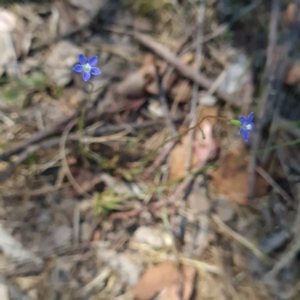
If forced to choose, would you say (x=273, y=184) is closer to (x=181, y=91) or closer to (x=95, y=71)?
(x=181, y=91)

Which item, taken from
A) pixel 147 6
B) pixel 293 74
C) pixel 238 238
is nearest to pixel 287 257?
pixel 238 238

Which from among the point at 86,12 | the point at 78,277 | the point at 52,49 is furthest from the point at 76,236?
the point at 86,12

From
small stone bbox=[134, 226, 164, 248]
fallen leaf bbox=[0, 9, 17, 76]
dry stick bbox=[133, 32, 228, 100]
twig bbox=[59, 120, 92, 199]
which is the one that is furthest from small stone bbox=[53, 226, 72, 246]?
dry stick bbox=[133, 32, 228, 100]

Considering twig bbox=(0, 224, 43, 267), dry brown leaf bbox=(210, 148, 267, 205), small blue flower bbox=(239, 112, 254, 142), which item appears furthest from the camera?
dry brown leaf bbox=(210, 148, 267, 205)

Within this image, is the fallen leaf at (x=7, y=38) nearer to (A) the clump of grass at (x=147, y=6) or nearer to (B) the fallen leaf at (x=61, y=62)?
(B) the fallen leaf at (x=61, y=62)

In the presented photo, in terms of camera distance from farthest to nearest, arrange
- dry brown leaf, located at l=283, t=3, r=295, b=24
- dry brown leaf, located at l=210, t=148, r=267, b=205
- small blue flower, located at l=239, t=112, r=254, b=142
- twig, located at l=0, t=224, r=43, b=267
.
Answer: dry brown leaf, located at l=283, t=3, r=295, b=24
dry brown leaf, located at l=210, t=148, r=267, b=205
twig, located at l=0, t=224, r=43, b=267
small blue flower, located at l=239, t=112, r=254, b=142

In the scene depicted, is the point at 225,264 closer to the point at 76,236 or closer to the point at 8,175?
the point at 76,236

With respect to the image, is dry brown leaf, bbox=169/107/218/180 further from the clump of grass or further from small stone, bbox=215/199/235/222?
the clump of grass

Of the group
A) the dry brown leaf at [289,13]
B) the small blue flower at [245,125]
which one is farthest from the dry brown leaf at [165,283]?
the dry brown leaf at [289,13]
